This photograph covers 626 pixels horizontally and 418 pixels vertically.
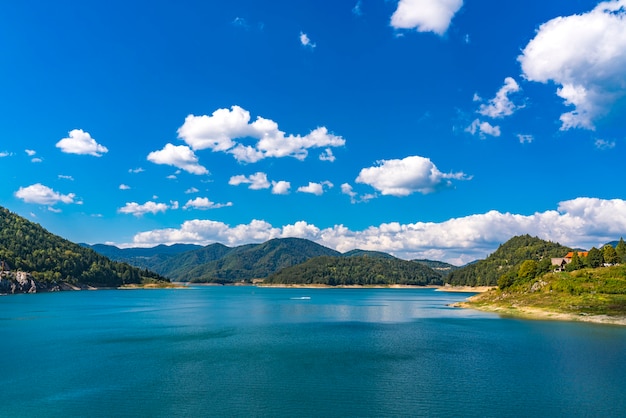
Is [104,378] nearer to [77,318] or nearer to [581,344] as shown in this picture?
[581,344]

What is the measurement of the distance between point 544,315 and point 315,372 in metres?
82.2

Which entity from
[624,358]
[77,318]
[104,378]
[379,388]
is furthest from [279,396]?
[77,318]

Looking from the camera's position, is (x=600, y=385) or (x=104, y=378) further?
(x=104, y=378)

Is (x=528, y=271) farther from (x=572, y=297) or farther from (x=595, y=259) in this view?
(x=572, y=297)

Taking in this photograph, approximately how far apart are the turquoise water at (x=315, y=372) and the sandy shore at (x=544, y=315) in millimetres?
10185

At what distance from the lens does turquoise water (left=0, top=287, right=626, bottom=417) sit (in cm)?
3897

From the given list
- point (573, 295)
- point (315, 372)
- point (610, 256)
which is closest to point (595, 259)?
point (610, 256)

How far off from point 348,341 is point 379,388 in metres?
33.5

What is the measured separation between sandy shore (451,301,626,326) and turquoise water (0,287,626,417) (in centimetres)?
1019

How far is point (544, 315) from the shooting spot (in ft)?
365

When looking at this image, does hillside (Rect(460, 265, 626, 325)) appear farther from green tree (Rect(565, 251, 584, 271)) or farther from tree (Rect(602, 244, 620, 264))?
tree (Rect(602, 244, 620, 264))

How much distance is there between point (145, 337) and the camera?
82062mm

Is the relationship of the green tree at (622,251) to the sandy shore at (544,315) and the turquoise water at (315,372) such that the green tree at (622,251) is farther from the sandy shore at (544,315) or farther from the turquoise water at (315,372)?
the turquoise water at (315,372)

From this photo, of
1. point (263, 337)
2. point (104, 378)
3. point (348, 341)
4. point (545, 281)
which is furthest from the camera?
point (545, 281)
